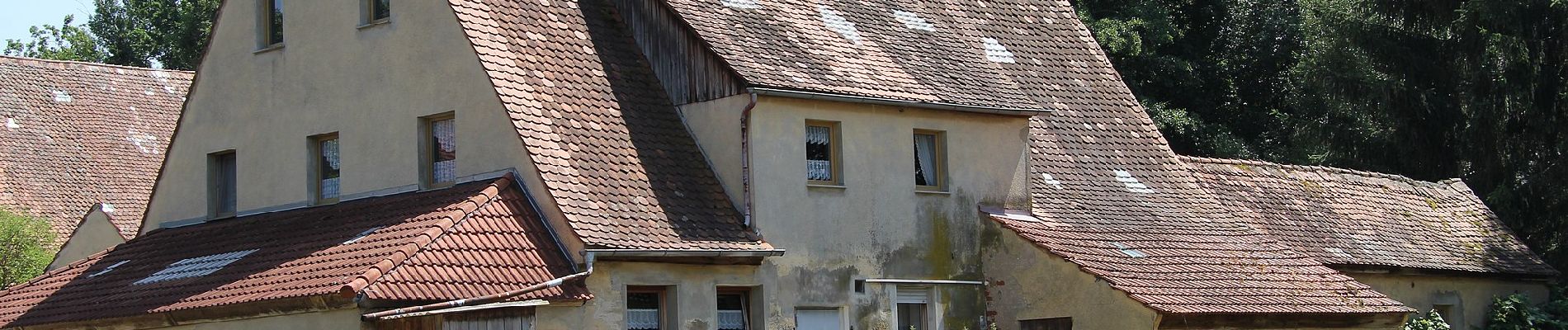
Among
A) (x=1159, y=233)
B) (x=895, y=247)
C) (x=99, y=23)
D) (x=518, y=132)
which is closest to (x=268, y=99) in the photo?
(x=518, y=132)

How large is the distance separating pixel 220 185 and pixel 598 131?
587 cm

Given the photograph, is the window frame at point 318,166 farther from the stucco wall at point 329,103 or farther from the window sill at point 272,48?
the window sill at point 272,48

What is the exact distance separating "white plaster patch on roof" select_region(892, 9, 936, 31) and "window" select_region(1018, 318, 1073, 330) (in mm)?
4877

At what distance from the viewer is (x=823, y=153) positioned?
23750 mm

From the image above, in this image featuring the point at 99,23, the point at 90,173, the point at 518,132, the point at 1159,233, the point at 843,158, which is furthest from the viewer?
the point at 99,23

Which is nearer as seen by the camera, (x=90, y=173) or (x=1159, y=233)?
(x=1159, y=233)

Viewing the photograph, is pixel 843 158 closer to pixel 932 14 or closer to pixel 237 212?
pixel 932 14

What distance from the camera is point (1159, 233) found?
26562mm

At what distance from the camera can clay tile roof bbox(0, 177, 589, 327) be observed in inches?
771

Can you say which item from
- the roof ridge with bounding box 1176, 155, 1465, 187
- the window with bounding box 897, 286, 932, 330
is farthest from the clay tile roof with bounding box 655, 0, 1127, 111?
the window with bounding box 897, 286, 932, 330

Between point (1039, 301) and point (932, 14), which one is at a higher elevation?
point (932, 14)

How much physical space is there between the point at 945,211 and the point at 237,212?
349 inches

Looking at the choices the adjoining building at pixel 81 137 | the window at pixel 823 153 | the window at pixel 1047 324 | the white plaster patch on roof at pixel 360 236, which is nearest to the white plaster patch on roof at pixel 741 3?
the window at pixel 823 153

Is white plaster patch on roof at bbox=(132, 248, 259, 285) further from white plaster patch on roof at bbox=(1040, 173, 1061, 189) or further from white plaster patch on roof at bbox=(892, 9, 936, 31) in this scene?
white plaster patch on roof at bbox=(1040, 173, 1061, 189)
